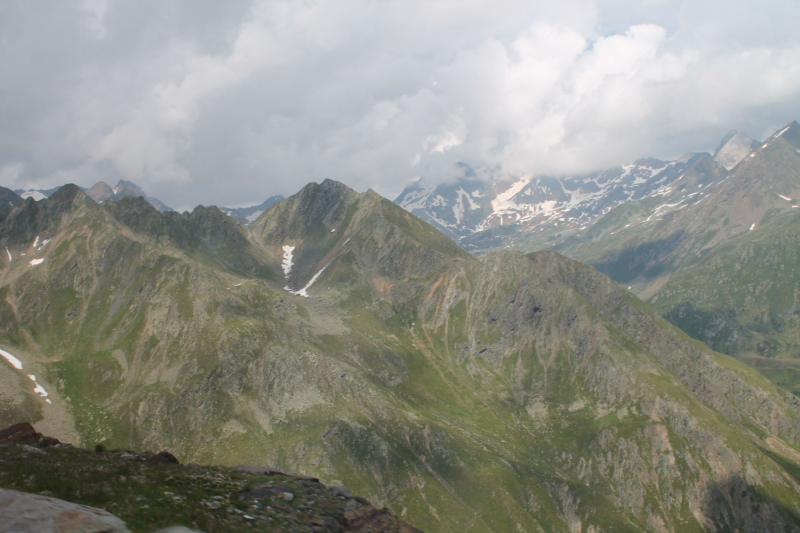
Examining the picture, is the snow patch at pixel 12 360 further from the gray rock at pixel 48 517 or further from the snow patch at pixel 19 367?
the gray rock at pixel 48 517

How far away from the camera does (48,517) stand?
2048 centimetres

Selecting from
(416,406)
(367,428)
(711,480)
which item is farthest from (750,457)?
(367,428)

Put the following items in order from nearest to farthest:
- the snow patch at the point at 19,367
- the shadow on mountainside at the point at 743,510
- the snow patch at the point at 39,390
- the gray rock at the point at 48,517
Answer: the gray rock at the point at 48,517
the shadow on mountainside at the point at 743,510
the snow patch at the point at 39,390
the snow patch at the point at 19,367

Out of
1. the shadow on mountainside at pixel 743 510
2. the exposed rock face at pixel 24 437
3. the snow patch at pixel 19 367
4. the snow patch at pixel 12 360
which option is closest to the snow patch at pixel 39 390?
the snow patch at pixel 19 367

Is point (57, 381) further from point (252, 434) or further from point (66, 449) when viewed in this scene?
point (66, 449)

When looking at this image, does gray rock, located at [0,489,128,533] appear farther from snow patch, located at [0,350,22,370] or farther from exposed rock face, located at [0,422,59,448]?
snow patch, located at [0,350,22,370]

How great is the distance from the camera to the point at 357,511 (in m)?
39.3

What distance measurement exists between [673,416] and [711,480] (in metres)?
26.5

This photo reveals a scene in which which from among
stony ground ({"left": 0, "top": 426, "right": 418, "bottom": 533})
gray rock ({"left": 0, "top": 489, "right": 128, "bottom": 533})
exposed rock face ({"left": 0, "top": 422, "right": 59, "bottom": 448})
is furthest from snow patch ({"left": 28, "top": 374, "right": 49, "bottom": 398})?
gray rock ({"left": 0, "top": 489, "right": 128, "bottom": 533})

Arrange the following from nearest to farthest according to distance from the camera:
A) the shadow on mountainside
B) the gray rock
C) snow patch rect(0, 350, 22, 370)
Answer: the gray rock < the shadow on mountainside < snow patch rect(0, 350, 22, 370)

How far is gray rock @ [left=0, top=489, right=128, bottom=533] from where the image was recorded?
767 inches

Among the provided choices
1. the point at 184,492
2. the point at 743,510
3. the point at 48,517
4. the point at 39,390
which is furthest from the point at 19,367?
the point at 743,510

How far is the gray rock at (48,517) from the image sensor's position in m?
19.5

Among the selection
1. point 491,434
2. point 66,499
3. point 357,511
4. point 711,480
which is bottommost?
point 711,480
